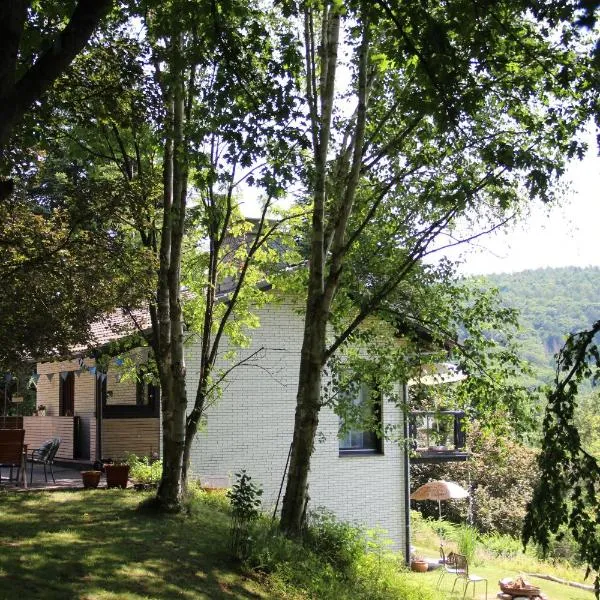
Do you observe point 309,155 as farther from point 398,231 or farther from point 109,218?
point 109,218

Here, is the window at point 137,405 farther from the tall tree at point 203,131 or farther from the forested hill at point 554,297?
the forested hill at point 554,297

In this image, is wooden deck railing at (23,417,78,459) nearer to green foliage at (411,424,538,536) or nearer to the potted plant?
the potted plant

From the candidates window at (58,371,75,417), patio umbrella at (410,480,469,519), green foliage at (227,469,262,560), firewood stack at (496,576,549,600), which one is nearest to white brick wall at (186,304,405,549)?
patio umbrella at (410,480,469,519)

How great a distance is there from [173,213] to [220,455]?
7608 mm

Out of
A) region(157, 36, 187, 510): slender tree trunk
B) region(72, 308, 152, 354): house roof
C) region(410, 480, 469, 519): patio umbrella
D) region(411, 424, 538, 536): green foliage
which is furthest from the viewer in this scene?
region(411, 424, 538, 536): green foliage

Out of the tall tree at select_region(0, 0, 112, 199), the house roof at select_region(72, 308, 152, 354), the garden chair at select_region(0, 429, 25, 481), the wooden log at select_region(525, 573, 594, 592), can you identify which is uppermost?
the tall tree at select_region(0, 0, 112, 199)

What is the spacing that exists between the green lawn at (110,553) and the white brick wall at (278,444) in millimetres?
5207

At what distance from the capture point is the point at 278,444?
16000 millimetres

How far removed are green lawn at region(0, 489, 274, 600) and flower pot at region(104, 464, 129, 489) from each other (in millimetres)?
1514

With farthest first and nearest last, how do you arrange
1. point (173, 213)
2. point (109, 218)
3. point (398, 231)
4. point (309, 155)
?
point (398, 231) → point (309, 155) → point (173, 213) → point (109, 218)

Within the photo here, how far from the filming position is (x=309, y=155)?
10.5 m

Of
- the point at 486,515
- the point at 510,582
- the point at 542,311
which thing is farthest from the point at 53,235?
the point at 542,311

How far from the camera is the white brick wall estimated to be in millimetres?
15531

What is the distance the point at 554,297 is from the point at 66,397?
250 feet
